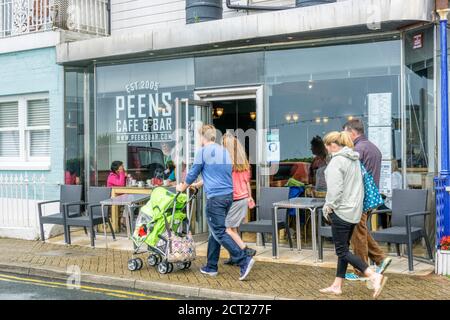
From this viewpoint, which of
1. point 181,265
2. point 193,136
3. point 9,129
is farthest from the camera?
point 9,129

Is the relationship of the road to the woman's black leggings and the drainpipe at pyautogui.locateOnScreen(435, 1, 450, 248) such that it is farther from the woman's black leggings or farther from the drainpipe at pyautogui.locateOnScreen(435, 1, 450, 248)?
the drainpipe at pyautogui.locateOnScreen(435, 1, 450, 248)

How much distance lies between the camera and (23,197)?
12836mm

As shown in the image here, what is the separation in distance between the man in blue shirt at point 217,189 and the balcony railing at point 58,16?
602 centimetres

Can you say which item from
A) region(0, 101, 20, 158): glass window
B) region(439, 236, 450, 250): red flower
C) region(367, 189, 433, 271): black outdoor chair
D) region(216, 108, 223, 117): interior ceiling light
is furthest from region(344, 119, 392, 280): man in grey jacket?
region(0, 101, 20, 158): glass window

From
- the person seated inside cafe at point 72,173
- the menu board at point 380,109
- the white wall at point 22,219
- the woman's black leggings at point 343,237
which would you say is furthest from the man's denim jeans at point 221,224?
the person seated inside cafe at point 72,173

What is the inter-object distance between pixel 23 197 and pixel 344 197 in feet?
27.2

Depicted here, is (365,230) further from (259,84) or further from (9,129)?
(9,129)

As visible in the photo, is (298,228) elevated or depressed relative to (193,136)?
depressed

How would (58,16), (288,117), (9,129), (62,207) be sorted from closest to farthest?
(288,117)
(62,207)
(58,16)
(9,129)

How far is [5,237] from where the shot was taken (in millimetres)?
12109

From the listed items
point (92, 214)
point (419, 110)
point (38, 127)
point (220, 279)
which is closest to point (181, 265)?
point (220, 279)

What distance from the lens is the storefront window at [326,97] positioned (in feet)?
31.3

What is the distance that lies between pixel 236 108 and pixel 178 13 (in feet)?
7.52

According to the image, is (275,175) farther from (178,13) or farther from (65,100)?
(65,100)
